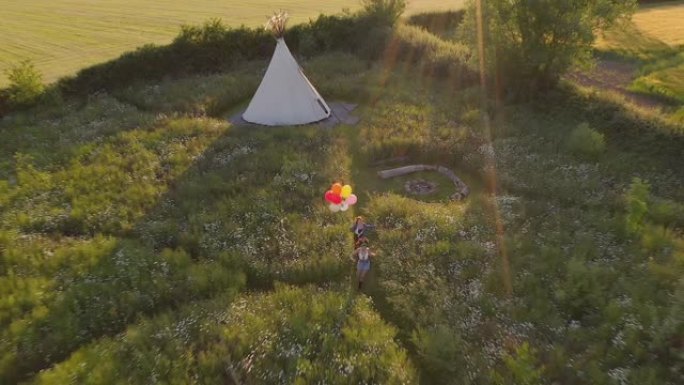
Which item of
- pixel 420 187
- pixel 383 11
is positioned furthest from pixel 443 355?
pixel 383 11

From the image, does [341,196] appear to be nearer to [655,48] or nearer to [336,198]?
[336,198]

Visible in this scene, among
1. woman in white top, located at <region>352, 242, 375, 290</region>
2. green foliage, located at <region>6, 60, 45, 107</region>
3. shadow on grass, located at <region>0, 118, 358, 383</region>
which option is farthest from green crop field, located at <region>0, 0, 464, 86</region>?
woman in white top, located at <region>352, 242, 375, 290</region>

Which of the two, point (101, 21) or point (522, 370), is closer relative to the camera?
point (522, 370)

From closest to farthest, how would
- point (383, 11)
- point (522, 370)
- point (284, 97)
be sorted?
point (522, 370) → point (284, 97) → point (383, 11)

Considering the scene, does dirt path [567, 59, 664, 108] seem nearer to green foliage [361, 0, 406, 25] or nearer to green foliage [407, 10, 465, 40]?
green foliage [361, 0, 406, 25]

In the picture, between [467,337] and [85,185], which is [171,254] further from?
[467,337]

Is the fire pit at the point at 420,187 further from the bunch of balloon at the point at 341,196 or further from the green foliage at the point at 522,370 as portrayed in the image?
the green foliage at the point at 522,370
